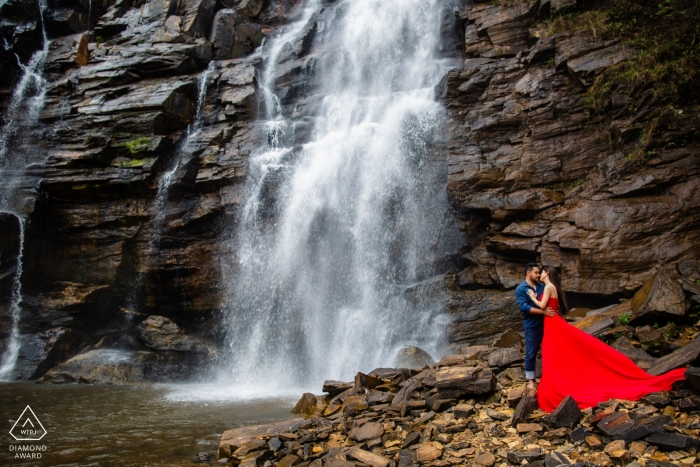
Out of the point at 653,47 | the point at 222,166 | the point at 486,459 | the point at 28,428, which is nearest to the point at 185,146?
the point at 222,166

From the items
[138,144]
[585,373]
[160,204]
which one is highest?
[138,144]

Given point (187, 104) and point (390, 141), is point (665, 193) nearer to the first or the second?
point (390, 141)

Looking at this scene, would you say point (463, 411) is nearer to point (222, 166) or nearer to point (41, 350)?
point (222, 166)

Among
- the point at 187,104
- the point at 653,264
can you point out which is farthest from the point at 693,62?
the point at 187,104

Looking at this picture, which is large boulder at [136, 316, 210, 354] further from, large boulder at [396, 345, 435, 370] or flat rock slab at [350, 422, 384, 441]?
flat rock slab at [350, 422, 384, 441]

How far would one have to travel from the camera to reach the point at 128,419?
8781mm

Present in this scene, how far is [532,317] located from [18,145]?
21.5m

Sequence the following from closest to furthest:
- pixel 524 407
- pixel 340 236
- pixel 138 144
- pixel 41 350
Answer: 1. pixel 524 407
2. pixel 340 236
3. pixel 41 350
4. pixel 138 144

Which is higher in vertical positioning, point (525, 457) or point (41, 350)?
point (525, 457)

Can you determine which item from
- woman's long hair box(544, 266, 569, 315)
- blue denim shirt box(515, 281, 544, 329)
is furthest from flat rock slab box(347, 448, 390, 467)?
woman's long hair box(544, 266, 569, 315)

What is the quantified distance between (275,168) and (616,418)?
1410 centimetres

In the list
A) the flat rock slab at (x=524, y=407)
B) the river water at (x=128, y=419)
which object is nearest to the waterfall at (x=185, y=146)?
the river water at (x=128, y=419)

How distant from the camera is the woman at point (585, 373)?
5113 mm

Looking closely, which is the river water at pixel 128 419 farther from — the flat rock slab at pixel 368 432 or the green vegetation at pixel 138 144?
the green vegetation at pixel 138 144
